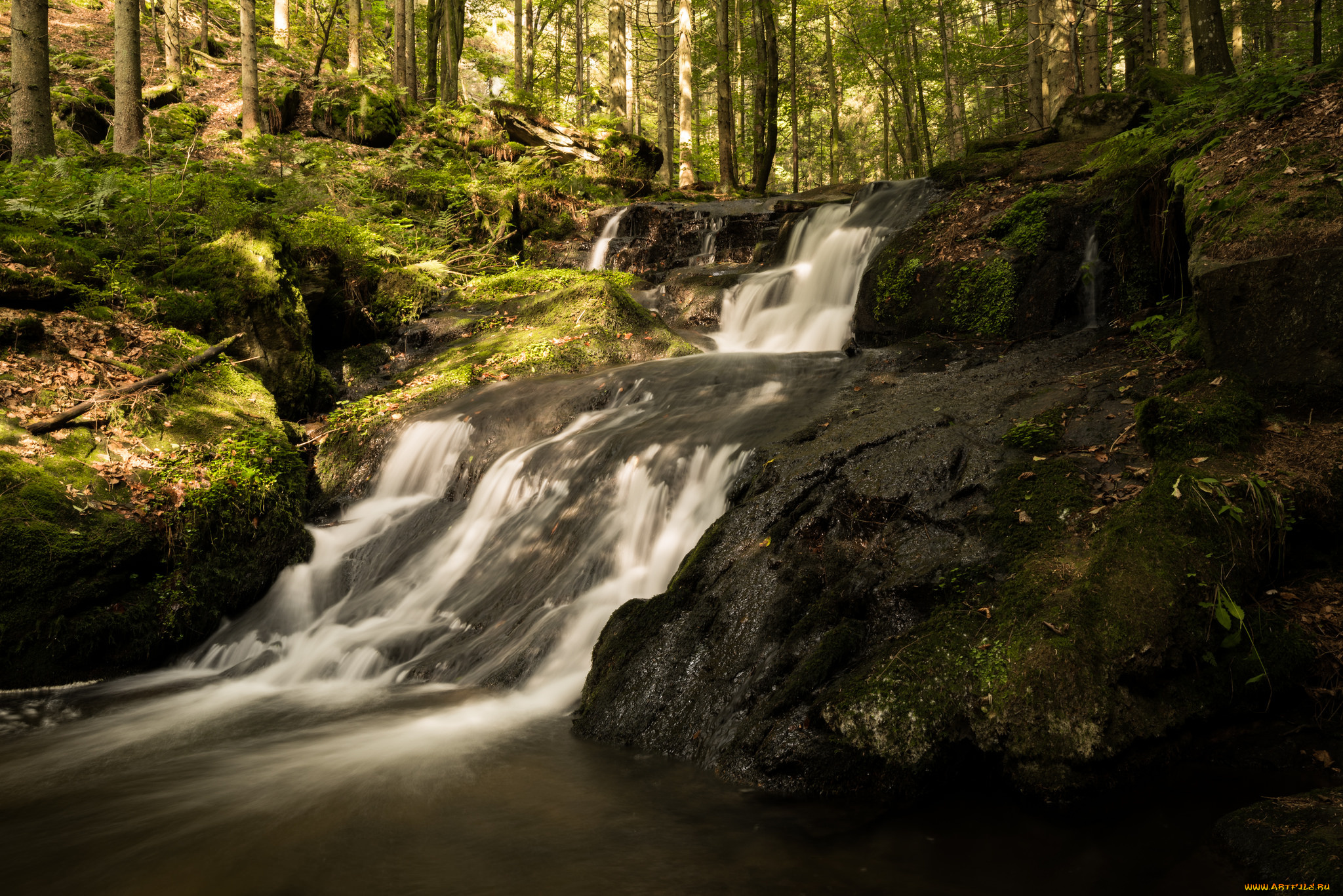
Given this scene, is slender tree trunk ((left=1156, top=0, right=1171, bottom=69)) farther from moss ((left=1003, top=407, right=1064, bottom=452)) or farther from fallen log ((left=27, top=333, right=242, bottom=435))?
fallen log ((left=27, top=333, right=242, bottom=435))

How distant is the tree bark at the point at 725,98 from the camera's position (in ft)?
56.2

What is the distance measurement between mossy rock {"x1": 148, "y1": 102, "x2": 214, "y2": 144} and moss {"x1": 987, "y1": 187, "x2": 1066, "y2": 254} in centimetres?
1479

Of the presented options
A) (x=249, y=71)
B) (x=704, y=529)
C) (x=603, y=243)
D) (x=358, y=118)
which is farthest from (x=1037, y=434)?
(x=358, y=118)

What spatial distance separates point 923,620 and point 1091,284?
5.62m

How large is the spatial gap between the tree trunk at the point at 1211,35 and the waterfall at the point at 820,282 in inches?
145

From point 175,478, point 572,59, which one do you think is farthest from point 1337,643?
point 572,59

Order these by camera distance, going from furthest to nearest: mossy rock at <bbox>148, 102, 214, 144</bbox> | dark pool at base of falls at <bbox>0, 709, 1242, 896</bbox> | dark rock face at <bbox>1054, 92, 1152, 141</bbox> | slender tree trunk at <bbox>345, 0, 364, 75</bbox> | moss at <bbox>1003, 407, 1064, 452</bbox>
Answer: slender tree trunk at <bbox>345, 0, 364, 75</bbox>, mossy rock at <bbox>148, 102, 214, 144</bbox>, dark rock face at <bbox>1054, 92, 1152, 141</bbox>, moss at <bbox>1003, 407, 1064, 452</bbox>, dark pool at base of falls at <bbox>0, 709, 1242, 896</bbox>

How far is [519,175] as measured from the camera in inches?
617

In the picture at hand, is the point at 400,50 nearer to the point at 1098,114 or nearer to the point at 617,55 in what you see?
→ the point at 617,55

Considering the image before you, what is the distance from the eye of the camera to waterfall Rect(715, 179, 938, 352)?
1053 centimetres

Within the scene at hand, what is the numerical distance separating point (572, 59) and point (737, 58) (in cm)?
1606

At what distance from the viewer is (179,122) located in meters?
15.5

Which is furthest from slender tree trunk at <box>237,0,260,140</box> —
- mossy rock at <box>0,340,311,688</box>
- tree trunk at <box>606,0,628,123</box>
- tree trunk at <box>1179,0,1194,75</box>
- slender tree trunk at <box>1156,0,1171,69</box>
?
slender tree trunk at <box>1156,0,1171,69</box>

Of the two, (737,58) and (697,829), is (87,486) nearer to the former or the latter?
(697,829)
